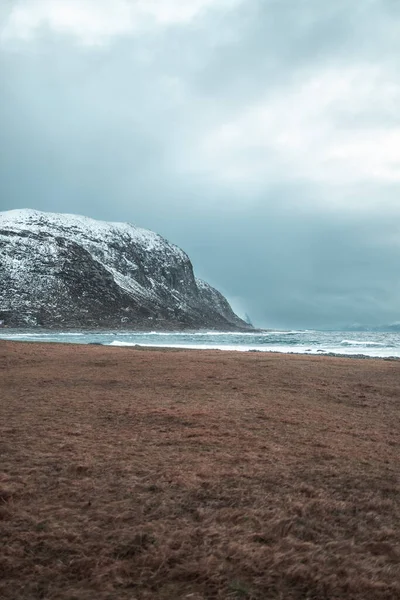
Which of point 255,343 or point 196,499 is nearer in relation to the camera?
point 196,499

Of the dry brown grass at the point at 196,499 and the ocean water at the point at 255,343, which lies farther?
the ocean water at the point at 255,343

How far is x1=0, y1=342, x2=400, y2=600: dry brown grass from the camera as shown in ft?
15.3

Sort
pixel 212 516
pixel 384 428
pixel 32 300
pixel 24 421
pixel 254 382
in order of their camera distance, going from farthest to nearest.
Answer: pixel 32 300, pixel 254 382, pixel 384 428, pixel 24 421, pixel 212 516

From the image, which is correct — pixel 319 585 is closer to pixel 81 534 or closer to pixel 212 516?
pixel 212 516

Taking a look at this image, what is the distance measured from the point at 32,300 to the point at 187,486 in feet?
549

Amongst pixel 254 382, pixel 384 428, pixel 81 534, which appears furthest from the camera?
pixel 254 382

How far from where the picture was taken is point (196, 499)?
6.74 metres

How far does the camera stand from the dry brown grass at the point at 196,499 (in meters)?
4.68

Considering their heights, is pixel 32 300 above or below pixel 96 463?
above

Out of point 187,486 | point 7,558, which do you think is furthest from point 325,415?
point 7,558

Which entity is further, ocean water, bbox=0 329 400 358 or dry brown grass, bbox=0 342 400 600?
ocean water, bbox=0 329 400 358

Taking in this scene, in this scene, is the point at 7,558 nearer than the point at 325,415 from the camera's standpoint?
Yes

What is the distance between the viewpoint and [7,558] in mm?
4863

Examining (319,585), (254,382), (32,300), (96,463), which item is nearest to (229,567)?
(319,585)
